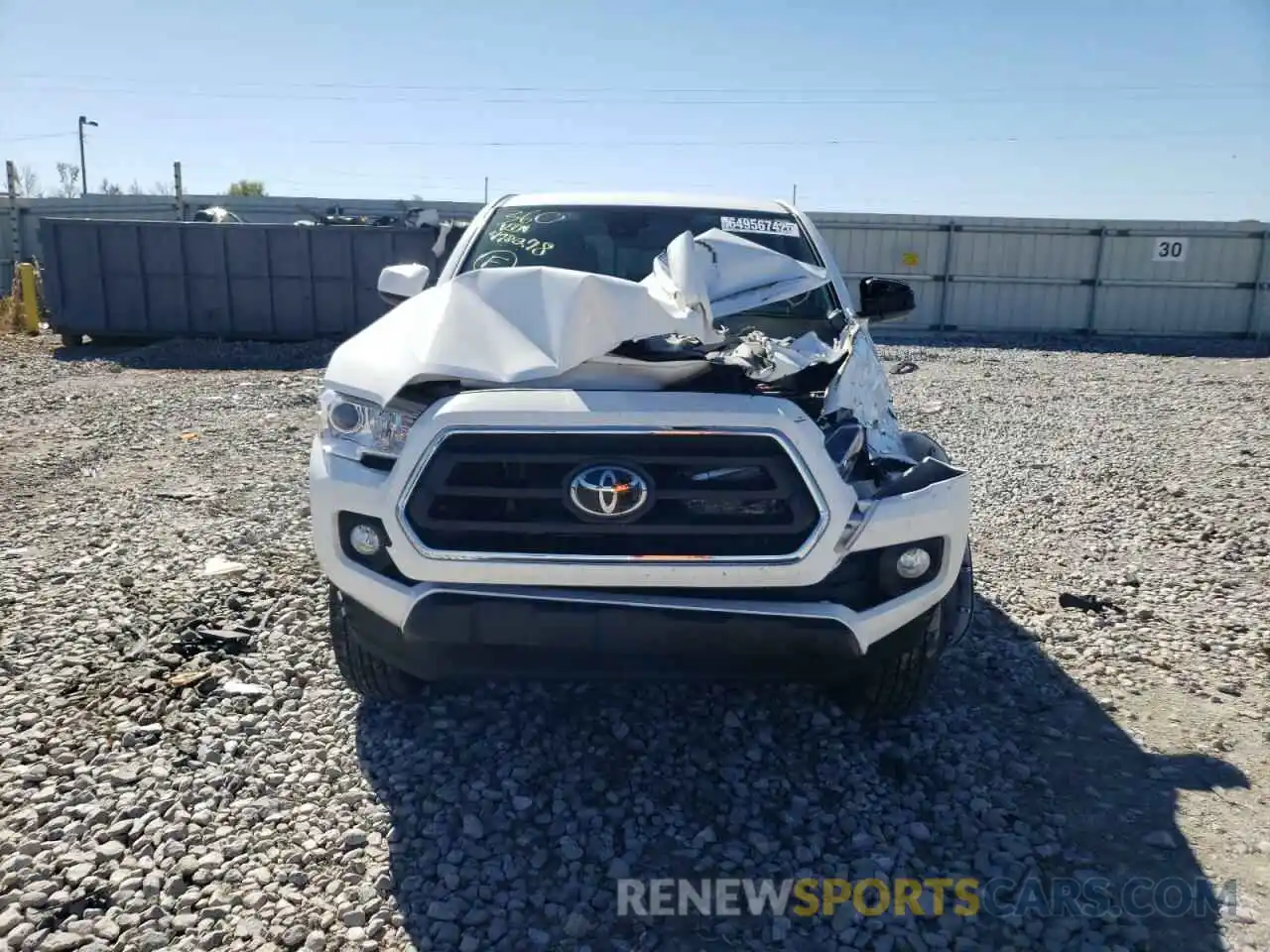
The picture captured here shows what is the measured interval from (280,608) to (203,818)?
1584 millimetres

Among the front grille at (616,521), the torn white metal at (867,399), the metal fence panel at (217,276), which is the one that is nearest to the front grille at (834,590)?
the front grille at (616,521)

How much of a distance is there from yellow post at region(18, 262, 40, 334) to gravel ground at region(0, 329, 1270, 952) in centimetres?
1178

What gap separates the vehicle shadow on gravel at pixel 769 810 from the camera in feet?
8.26

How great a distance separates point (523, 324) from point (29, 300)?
15464 millimetres

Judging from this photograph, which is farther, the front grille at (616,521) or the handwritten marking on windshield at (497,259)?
the handwritten marking on windshield at (497,259)

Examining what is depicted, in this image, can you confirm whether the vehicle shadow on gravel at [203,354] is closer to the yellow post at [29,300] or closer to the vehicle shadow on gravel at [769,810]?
the yellow post at [29,300]

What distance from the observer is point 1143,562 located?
546cm

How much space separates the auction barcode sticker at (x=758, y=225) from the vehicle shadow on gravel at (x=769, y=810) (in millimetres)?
2226

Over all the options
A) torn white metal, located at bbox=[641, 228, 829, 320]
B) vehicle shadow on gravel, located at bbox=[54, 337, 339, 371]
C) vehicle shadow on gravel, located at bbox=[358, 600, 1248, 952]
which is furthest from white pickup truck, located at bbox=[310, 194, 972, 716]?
vehicle shadow on gravel, located at bbox=[54, 337, 339, 371]

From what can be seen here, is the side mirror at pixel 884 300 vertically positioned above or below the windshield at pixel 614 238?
below

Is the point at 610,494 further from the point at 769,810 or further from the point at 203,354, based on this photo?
the point at 203,354

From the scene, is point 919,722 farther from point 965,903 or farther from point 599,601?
point 599,601

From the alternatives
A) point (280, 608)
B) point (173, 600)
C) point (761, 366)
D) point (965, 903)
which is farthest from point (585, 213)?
point (965, 903)

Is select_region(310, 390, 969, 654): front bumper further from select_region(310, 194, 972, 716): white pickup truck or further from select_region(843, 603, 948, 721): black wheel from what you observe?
select_region(843, 603, 948, 721): black wheel
